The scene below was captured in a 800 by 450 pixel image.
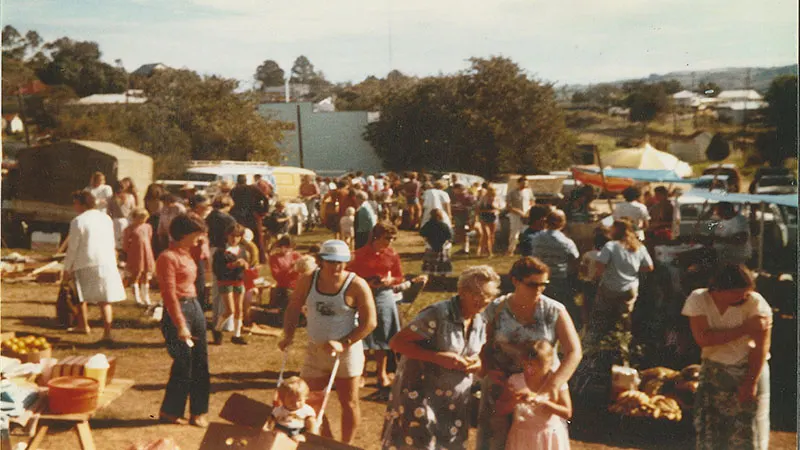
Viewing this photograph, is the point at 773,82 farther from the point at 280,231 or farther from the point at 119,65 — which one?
the point at 119,65

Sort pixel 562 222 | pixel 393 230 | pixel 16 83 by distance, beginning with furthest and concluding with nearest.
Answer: pixel 16 83 < pixel 562 222 < pixel 393 230

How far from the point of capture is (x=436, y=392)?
13.2ft

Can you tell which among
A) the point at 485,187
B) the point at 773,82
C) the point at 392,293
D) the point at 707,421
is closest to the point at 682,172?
the point at 485,187

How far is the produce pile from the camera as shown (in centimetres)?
588

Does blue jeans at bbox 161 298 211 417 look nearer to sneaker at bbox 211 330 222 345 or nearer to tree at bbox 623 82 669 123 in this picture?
sneaker at bbox 211 330 222 345

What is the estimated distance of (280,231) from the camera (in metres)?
12.2

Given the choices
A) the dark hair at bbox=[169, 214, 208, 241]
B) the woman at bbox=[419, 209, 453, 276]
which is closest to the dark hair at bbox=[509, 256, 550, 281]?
the dark hair at bbox=[169, 214, 208, 241]

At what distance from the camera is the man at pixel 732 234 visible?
845cm

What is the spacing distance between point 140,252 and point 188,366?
3956 millimetres

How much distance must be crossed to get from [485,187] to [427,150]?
75.0 inches

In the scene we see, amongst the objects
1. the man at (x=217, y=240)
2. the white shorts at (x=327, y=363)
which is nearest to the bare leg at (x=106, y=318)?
the man at (x=217, y=240)

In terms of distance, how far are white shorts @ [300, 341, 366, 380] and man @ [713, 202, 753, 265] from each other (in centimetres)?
508

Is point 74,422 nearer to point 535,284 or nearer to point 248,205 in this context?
point 535,284

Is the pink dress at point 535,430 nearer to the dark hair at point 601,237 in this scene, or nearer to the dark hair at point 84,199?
the dark hair at point 601,237
